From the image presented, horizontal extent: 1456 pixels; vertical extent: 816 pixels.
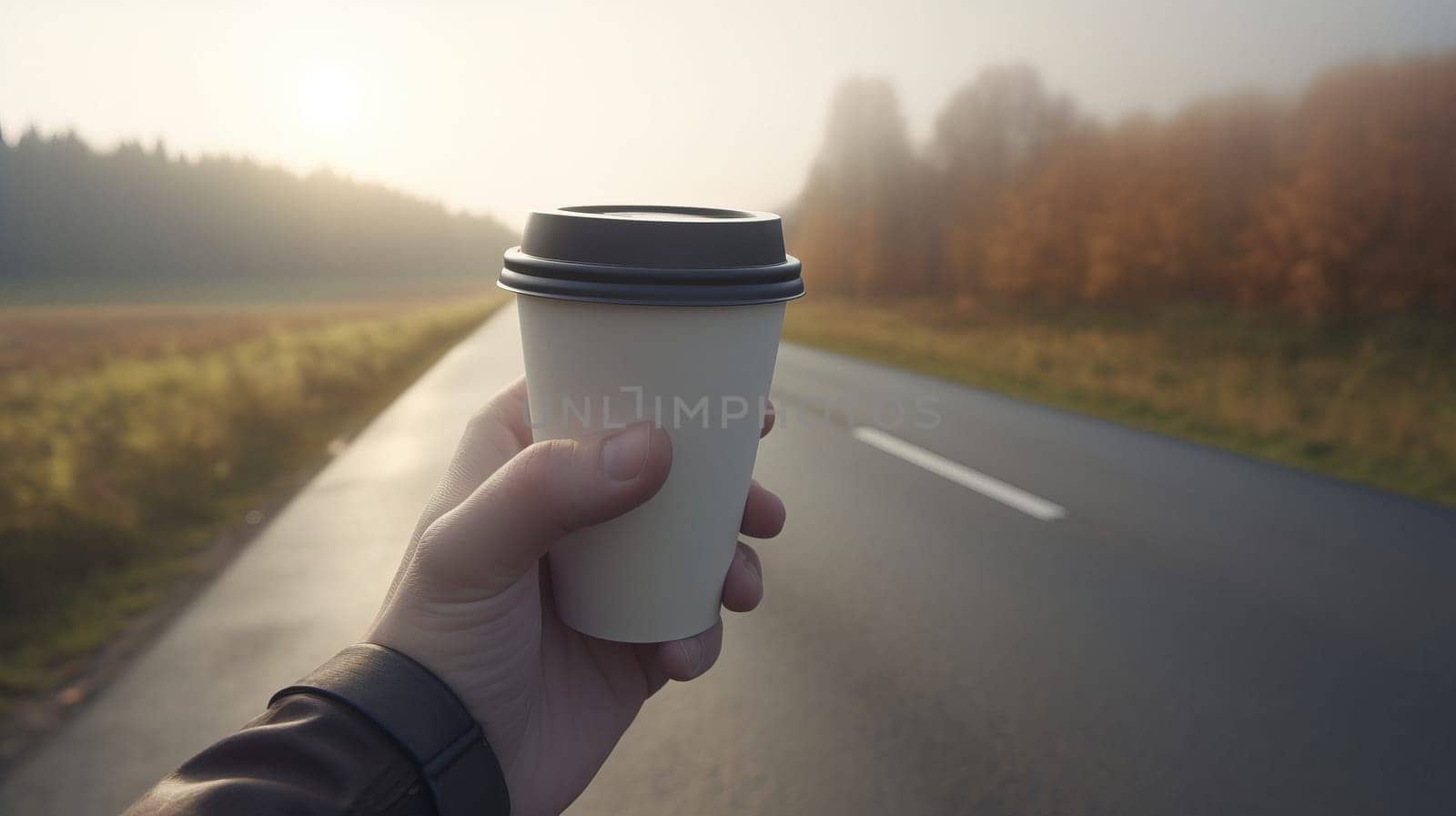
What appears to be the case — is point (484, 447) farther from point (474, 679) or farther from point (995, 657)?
point (995, 657)

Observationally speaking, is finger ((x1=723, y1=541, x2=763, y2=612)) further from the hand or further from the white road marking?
the white road marking

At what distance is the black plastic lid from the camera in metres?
1.20

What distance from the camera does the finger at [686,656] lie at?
160 cm

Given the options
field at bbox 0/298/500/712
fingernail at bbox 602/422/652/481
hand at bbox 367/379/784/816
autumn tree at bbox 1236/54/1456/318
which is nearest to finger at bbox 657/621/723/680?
hand at bbox 367/379/784/816

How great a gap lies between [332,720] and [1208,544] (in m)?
4.58

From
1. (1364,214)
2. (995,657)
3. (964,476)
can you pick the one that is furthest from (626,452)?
(1364,214)

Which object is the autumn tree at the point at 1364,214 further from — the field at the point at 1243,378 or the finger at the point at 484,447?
the finger at the point at 484,447

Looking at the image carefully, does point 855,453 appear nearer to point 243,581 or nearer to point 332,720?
point 243,581

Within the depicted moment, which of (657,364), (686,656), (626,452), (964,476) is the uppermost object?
(657,364)

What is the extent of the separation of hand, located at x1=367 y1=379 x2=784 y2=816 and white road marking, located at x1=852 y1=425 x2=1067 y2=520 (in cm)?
372

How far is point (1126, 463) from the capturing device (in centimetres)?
634

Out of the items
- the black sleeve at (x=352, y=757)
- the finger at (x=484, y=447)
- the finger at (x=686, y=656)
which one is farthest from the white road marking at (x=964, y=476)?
the black sleeve at (x=352, y=757)

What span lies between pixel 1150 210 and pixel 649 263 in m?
29.1

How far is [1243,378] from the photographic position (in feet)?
35.5
